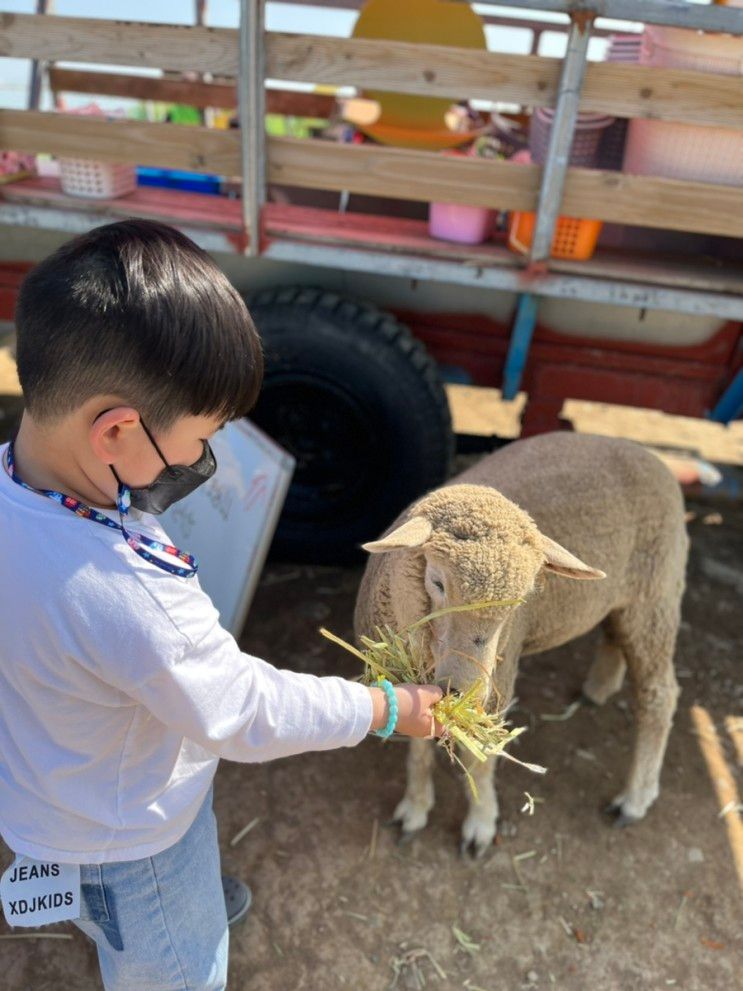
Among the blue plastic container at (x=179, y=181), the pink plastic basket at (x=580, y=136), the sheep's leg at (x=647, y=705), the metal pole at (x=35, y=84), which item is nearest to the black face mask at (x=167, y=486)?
the sheep's leg at (x=647, y=705)

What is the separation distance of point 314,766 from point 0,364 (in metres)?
4.43

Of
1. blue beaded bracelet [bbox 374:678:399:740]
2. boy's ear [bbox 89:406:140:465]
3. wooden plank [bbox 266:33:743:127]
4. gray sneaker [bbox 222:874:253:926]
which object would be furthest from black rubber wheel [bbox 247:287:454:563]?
boy's ear [bbox 89:406:140:465]

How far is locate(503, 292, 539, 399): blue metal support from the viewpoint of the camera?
110 inches

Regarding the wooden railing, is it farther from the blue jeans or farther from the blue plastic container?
the blue jeans

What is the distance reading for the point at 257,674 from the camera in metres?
1.35

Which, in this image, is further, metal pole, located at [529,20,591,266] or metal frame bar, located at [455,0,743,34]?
metal pole, located at [529,20,591,266]

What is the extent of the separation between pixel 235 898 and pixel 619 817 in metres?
1.29

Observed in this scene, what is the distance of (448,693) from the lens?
161 centimetres

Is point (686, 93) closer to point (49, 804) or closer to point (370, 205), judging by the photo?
point (370, 205)

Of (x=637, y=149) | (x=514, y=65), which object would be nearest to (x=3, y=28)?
(x=514, y=65)

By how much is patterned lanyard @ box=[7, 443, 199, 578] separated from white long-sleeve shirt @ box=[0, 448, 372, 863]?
13mm

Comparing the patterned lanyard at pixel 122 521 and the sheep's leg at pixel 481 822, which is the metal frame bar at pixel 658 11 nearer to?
the patterned lanyard at pixel 122 521

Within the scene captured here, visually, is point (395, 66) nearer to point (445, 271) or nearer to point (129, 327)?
point (445, 271)

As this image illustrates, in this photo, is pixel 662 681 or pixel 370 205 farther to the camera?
pixel 370 205
